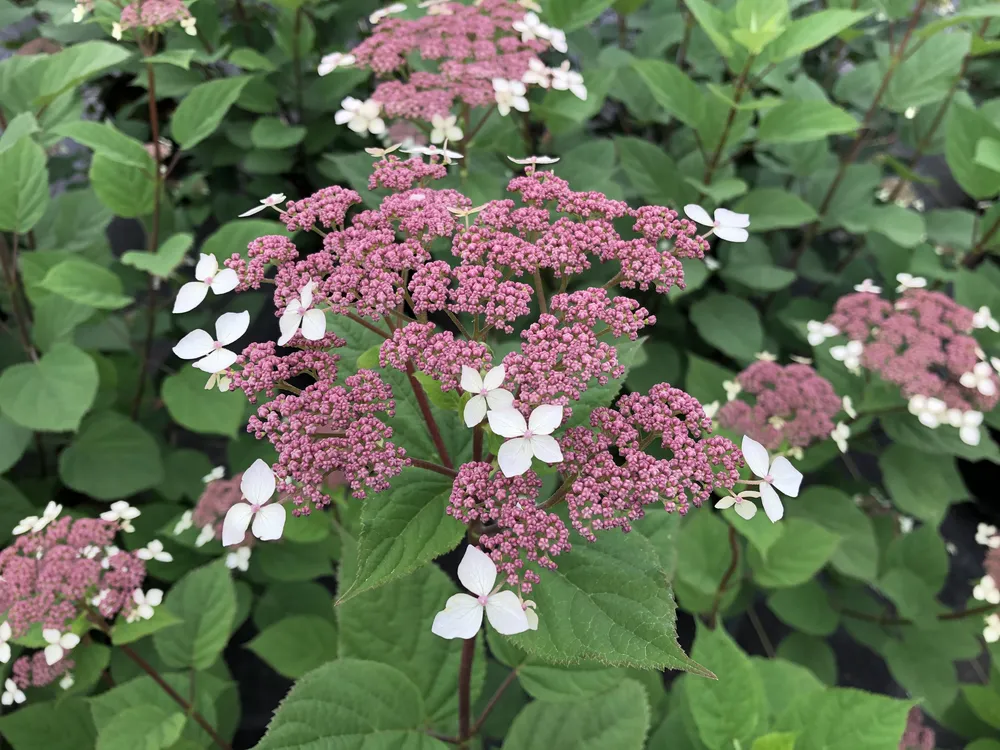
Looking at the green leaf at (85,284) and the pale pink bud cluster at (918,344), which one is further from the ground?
the green leaf at (85,284)

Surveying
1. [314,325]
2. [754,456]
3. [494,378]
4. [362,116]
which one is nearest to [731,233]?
[754,456]

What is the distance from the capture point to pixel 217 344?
0.88 m

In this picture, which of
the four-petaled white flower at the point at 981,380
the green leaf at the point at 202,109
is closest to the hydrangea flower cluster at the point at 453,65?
the green leaf at the point at 202,109

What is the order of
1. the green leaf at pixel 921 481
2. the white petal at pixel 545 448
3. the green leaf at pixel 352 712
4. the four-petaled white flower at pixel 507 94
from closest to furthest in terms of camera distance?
the white petal at pixel 545 448 < the green leaf at pixel 352 712 < the four-petaled white flower at pixel 507 94 < the green leaf at pixel 921 481

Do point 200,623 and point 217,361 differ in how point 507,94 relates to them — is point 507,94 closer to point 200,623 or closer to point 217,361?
point 217,361

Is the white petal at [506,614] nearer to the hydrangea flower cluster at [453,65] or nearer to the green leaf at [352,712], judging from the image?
the green leaf at [352,712]

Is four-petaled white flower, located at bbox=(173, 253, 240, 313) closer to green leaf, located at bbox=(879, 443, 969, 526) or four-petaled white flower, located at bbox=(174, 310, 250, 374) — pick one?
four-petaled white flower, located at bbox=(174, 310, 250, 374)

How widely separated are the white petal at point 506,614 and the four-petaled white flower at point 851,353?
59.7 inches

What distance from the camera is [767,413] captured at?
1.67m

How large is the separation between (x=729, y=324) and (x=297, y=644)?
173 centimetres

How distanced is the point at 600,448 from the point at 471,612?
26 cm

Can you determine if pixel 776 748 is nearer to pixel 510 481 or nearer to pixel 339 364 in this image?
pixel 510 481

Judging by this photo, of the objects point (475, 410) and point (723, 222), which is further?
point (723, 222)

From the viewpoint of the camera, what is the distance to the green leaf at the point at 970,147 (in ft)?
6.76
